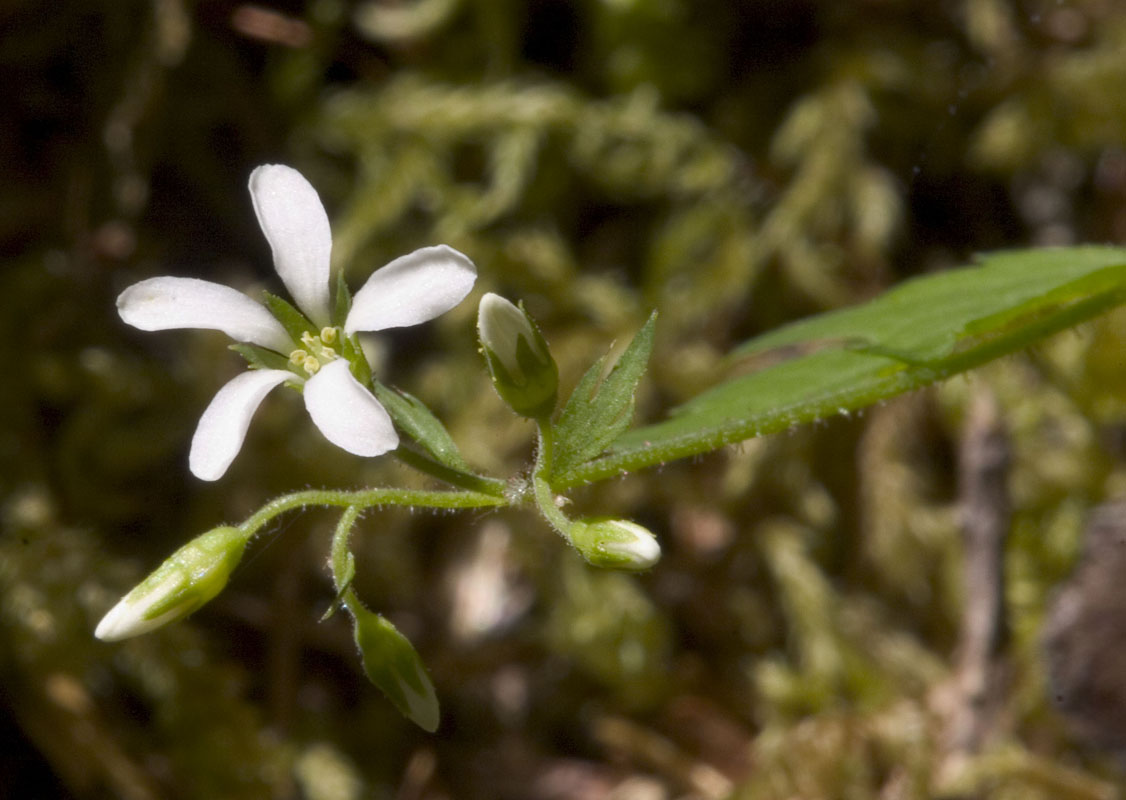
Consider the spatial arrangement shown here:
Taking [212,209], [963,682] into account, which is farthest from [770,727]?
[212,209]

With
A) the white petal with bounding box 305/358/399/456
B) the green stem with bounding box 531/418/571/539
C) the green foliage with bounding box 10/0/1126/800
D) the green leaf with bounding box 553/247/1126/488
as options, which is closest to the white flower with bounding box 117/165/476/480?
the white petal with bounding box 305/358/399/456

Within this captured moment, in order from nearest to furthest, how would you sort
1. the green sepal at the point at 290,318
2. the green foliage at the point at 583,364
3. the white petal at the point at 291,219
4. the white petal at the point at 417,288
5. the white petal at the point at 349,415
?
the white petal at the point at 349,415 < the white petal at the point at 417,288 < the white petal at the point at 291,219 < the green sepal at the point at 290,318 < the green foliage at the point at 583,364

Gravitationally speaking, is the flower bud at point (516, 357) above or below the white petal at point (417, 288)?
below

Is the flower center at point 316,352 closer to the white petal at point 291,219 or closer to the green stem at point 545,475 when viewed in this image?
the white petal at point 291,219

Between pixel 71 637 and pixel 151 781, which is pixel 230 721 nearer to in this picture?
pixel 151 781

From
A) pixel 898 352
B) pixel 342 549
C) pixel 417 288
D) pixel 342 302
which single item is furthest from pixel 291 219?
pixel 898 352

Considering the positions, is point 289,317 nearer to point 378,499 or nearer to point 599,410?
point 378,499

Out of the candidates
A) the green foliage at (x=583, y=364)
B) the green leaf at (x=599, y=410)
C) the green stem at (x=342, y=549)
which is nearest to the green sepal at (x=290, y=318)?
the green stem at (x=342, y=549)
